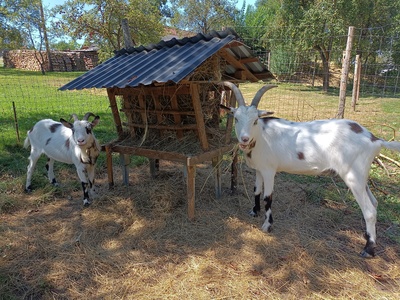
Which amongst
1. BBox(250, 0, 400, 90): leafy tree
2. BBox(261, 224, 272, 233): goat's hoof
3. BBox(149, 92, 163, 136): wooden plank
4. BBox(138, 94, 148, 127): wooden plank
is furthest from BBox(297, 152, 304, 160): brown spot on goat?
BBox(250, 0, 400, 90): leafy tree

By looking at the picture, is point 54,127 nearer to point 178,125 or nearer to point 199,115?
point 178,125

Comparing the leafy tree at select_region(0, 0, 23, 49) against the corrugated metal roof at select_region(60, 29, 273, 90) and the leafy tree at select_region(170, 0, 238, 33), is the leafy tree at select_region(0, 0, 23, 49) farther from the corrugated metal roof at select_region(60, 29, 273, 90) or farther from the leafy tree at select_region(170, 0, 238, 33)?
the leafy tree at select_region(170, 0, 238, 33)

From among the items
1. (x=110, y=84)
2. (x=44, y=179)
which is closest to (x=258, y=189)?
(x=110, y=84)

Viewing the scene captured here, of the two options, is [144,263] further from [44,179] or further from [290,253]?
[44,179]

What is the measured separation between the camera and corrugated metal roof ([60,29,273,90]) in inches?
151

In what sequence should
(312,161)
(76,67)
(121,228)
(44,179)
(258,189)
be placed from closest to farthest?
1. (312,161)
2. (121,228)
3. (258,189)
4. (44,179)
5. (76,67)

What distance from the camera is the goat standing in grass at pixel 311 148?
3658 mm

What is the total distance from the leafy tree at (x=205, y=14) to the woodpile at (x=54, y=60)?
11.8m

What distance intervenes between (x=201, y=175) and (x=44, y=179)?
2989 millimetres

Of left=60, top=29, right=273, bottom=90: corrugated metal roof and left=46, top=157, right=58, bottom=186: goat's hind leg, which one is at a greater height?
left=60, top=29, right=273, bottom=90: corrugated metal roof

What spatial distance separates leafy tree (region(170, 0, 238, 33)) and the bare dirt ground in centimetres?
3375

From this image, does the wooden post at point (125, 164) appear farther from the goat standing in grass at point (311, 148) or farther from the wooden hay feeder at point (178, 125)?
the goat standing in grass at point (311, 148)

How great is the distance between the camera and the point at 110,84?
4105 millimetres

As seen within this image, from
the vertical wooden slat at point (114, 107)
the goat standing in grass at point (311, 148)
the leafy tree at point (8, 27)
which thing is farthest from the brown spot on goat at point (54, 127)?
the leafy tree at point (8, 27)
